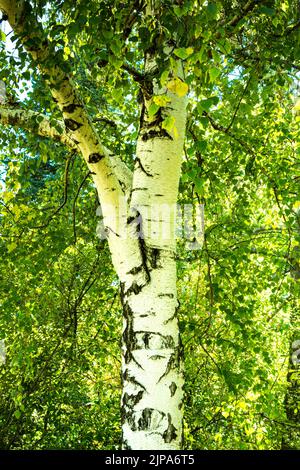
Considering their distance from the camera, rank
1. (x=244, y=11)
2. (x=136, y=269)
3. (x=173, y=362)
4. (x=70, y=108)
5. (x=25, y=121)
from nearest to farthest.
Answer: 1. (x=173, y=362)
2. (x=136, y=269)
3. (x=70, y=108)
4. (x=244, y=11)
5. (x=25, y=121)

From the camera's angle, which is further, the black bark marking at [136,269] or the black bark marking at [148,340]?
the black bark marking at [136,269]

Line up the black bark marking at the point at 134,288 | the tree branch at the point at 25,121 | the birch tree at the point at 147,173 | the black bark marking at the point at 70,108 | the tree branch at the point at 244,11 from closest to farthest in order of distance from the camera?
the birch tree at the point at 147,173 → the black bark marking at the point at 134,288 → the black bark marking at the point at 70,108 → the tree branch at the point at 244,11 → the tree branch at the point at 25,121

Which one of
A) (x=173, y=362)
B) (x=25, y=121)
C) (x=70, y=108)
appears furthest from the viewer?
(x=25, y=121)

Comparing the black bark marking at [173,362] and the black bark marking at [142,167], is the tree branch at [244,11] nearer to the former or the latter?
the black bark marking at [142,167]

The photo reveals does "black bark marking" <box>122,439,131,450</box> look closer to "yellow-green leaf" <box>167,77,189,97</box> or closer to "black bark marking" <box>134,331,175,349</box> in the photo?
"black bark marking" <box>134,331,175,349</box>

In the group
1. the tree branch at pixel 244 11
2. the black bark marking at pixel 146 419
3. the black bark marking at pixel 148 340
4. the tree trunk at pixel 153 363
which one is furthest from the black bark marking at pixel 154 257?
the tree branch at pixel 244 11

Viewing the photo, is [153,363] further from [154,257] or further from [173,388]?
[154,257]

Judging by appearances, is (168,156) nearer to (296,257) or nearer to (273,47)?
(273,47)

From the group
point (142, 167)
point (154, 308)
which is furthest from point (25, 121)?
point (154, 308)

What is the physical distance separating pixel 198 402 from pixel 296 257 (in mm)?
2519

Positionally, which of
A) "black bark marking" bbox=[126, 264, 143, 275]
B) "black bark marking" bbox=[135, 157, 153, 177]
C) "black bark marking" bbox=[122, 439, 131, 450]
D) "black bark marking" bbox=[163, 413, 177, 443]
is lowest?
"black bark marking" bbox=[122, 439, 131, 450]

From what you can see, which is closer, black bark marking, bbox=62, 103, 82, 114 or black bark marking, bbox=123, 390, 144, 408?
black bark marking, bbox=123, 390, 144, 408

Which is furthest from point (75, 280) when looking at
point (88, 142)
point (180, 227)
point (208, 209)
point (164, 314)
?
point (164, 314)

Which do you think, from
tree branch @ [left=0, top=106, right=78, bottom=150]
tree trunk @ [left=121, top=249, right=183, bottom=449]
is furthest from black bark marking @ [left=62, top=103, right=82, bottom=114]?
tree trunk @ [left=121, top=249, right=183, bottom=449]
